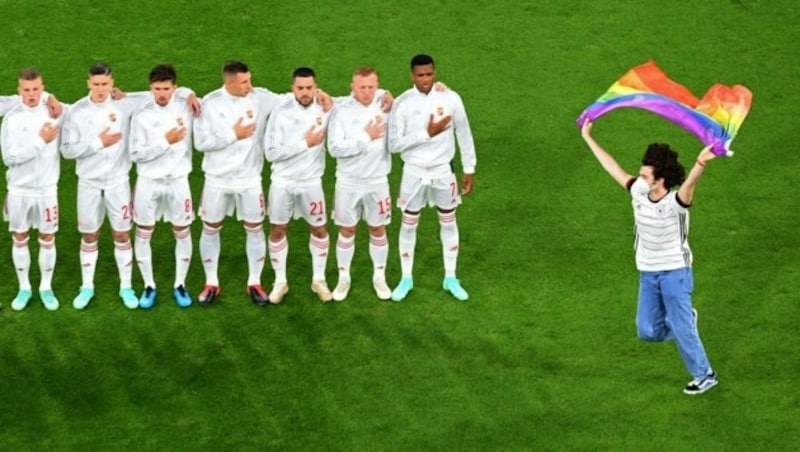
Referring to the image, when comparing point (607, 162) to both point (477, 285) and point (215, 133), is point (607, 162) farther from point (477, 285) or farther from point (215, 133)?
point (215, 133)

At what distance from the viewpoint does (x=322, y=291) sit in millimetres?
18000

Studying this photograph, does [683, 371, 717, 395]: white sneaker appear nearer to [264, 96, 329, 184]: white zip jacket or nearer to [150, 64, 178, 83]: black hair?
[264, 96, 329, 184]: white zip jacket

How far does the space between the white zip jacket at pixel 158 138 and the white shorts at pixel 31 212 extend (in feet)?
2.98

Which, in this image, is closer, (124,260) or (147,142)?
(147,142)

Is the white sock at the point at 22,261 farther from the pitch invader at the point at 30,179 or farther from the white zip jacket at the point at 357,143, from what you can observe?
the white zip jacket at the point at 357,143

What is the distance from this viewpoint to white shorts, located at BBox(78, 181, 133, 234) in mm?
17484

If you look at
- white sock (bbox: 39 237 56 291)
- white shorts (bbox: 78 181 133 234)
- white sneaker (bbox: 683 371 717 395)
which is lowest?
white sneaker (bbox: 683 371 717 395)

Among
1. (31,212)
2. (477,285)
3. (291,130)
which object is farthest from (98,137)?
(477,285)

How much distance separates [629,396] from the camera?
16234mm

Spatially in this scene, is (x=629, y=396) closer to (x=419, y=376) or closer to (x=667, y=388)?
(x=667, y=388)

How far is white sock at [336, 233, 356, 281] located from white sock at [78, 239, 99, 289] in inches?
90.3

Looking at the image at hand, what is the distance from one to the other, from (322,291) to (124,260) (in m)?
1.89

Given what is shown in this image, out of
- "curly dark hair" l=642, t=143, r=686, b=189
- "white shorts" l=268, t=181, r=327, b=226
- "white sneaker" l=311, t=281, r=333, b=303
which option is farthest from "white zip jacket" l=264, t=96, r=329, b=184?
"curly dark hair" l=642, t=143, r=686, b=189

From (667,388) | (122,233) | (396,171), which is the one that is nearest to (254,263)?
(122,233)
